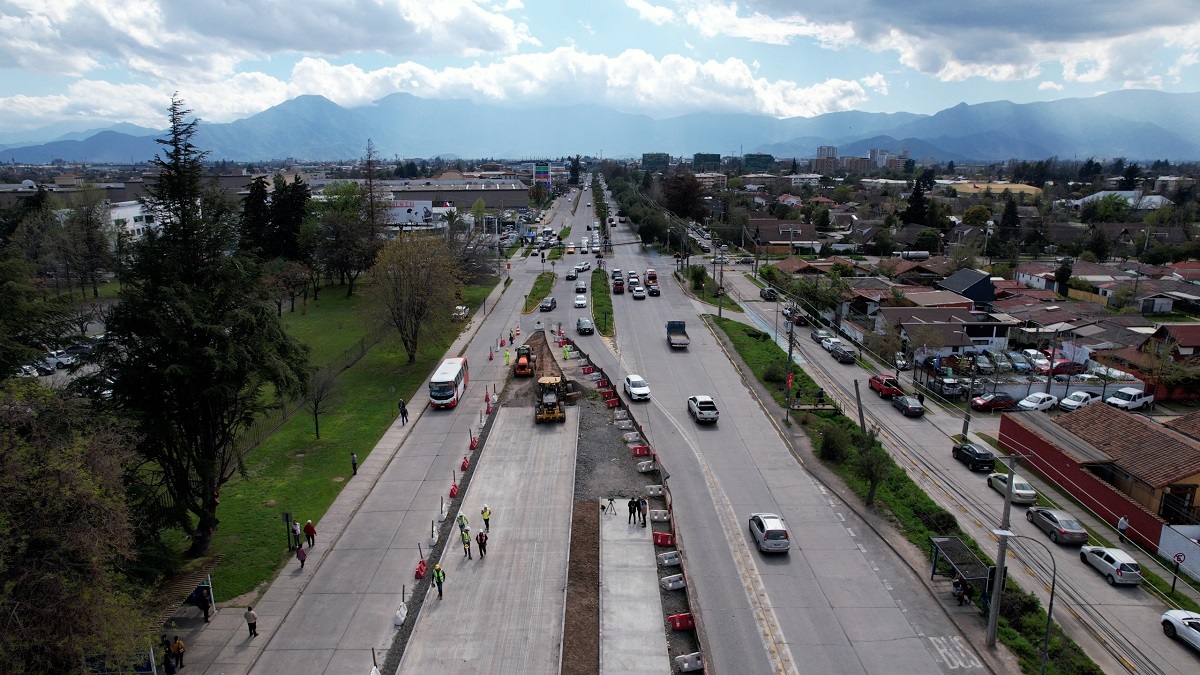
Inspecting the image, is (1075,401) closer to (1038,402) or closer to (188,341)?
(1038,402)

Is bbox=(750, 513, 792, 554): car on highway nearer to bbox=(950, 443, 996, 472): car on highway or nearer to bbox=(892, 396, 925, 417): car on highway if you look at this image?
bbox=(950, 443, 996, 472): car on highway

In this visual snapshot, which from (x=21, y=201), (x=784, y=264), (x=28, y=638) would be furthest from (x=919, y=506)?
(x=21, y=201)

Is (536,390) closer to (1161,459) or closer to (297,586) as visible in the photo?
(297,586)

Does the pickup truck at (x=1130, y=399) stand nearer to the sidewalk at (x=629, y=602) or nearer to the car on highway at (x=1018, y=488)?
the car on highway at (x=1018, y=488)

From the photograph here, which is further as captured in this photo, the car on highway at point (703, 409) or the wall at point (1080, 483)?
the car on highway at point (703, 409)

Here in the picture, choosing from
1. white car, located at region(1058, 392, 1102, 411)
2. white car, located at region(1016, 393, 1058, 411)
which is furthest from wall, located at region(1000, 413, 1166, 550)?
white car, located at region(1058, 392, 1102, 411)

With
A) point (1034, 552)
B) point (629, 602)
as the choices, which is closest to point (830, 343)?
point (1034, 552)

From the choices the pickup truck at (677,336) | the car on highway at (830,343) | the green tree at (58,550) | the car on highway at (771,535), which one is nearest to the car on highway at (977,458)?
the car on highway at (771,535)
